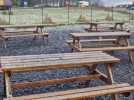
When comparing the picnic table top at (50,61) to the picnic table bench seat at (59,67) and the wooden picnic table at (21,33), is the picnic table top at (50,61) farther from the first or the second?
the wooden picnic table at (21,33)

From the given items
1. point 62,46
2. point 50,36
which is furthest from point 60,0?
point 62,46

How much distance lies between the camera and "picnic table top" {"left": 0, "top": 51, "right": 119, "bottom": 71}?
452cm

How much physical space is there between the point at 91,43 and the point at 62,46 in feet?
4.48

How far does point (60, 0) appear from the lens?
4303cm

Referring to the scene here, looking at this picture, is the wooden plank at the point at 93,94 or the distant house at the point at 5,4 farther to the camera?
the distant house at the point at 5,4

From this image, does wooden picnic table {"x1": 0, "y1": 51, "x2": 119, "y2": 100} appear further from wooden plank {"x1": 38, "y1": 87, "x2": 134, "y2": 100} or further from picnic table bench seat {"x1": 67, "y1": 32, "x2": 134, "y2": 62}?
picnic table bench seat {"x1": 67, "y1": 32, "x2": 134, "y2": 62}

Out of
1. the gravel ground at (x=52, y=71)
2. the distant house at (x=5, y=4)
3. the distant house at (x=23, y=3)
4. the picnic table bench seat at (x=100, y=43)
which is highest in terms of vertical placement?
the distant house at (x=23, y=3)

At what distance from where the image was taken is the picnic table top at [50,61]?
14.8 ft

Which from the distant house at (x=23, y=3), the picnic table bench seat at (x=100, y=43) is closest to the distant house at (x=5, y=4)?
the distant house at (x=23, y=3)

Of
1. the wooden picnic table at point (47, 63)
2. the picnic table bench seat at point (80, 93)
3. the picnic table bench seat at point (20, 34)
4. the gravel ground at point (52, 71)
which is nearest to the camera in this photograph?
the picnic table bench seat at point (80, 93)

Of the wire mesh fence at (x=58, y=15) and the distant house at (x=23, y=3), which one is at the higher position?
the distant house at (x=23, y=3)

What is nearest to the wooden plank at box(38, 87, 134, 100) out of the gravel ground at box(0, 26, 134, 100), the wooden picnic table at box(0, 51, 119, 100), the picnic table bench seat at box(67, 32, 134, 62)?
the wooden picnic table at box(0, 51, 119, 100)

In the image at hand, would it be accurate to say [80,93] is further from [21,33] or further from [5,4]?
[5,4]

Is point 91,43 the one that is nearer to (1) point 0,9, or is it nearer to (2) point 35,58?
(2) point 35,58
